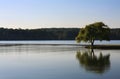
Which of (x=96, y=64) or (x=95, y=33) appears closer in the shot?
(x=96, y=64)

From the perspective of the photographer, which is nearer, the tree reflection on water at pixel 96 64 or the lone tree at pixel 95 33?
the tree reflection on water at pixel 96 64

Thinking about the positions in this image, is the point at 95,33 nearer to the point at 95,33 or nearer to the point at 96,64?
the point at 95,33

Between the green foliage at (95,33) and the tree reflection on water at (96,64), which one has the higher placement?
the green foliage at (95,33)

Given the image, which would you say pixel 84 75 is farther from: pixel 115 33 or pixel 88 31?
pixel 115 33

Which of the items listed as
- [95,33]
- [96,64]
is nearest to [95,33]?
[95,33]

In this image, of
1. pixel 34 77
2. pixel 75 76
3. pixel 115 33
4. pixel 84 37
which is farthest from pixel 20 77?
pixel 115 33

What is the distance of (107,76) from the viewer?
26.4 m

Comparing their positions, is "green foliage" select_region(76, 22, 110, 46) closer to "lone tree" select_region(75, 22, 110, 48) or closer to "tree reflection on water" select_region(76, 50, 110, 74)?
"lone tree" select_region(75, 22, 110, 48)

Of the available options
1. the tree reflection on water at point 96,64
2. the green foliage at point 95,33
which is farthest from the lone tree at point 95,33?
the tree reflection on water at point 96,64

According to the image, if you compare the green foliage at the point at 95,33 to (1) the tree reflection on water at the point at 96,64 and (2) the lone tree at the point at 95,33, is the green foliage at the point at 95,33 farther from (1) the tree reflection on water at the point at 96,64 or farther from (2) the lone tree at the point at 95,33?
(1) the tree reflection on water at the point at 96,64

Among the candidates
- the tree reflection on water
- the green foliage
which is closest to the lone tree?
the green foliage

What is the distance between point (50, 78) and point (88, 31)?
55053 mm

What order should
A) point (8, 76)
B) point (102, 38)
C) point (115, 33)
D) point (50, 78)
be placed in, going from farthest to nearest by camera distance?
1. point (115, 33)
2. point (102, 38)
3. point (8, 76)
4. point (50, 78)

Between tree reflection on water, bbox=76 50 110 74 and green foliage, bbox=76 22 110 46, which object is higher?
green foliage, bbox=76 22 110 46
